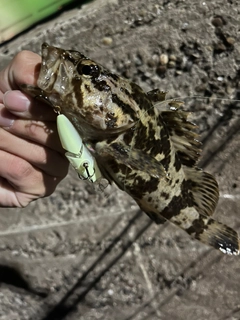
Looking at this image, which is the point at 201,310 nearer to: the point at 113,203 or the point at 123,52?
the point at 113,203

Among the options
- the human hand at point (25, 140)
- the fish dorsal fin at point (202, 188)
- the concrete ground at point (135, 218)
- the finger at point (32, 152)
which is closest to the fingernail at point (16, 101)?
the human hand at point (25, 140)

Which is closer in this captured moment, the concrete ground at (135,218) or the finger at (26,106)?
the finger at (26,106)

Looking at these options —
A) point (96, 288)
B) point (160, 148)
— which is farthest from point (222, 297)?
point (160, 148)

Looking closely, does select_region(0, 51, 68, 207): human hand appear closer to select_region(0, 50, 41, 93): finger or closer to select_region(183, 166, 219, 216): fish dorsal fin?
select_region(0, 50, 41, 93): finger

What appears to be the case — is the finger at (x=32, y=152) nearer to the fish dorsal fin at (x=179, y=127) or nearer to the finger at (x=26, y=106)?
the finger at (x=26, y=106)

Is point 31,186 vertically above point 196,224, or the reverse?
point 31,186

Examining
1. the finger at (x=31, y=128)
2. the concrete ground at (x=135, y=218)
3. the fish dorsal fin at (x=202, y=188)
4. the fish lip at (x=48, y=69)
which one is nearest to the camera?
the fish lip at (x=48, y=69)
